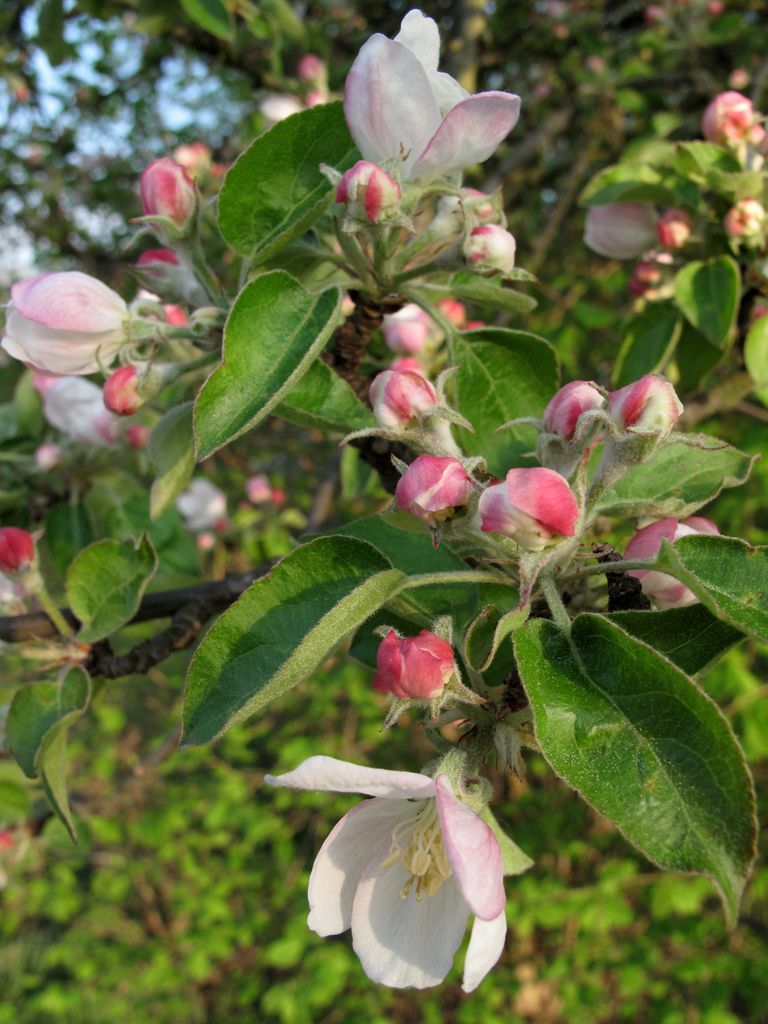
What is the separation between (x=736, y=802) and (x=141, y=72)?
12.4ft

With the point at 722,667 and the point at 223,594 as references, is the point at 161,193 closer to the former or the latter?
the point at 223,594

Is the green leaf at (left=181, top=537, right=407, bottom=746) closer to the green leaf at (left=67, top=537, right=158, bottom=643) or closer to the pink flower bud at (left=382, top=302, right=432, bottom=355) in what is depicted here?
the green leaf at (left=67, top=537, right=158, bottom=643)

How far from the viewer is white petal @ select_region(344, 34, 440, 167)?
71 centimetres

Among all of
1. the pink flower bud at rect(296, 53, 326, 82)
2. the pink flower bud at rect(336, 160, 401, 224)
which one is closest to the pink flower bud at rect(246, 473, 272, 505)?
the pink flower bud at rect(296, 53, 326, 82)

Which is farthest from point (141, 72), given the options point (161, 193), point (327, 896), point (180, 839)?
point (327, 896)

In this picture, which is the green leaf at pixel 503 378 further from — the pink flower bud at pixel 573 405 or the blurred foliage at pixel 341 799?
the blurred foliage at pixel 341 799

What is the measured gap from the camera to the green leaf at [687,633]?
0.62 m

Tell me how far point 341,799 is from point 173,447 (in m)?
2.77

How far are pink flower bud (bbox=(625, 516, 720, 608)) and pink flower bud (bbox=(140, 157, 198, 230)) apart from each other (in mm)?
572

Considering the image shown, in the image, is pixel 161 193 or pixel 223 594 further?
pixel 223 594

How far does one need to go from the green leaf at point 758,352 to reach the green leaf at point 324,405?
667 mm

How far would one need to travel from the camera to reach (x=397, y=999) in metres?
3.36

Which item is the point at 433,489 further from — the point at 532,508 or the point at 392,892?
the point at 392,892

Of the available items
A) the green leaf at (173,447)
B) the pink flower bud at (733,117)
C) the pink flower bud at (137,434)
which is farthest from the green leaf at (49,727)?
the pink flower bud at (733,117)
